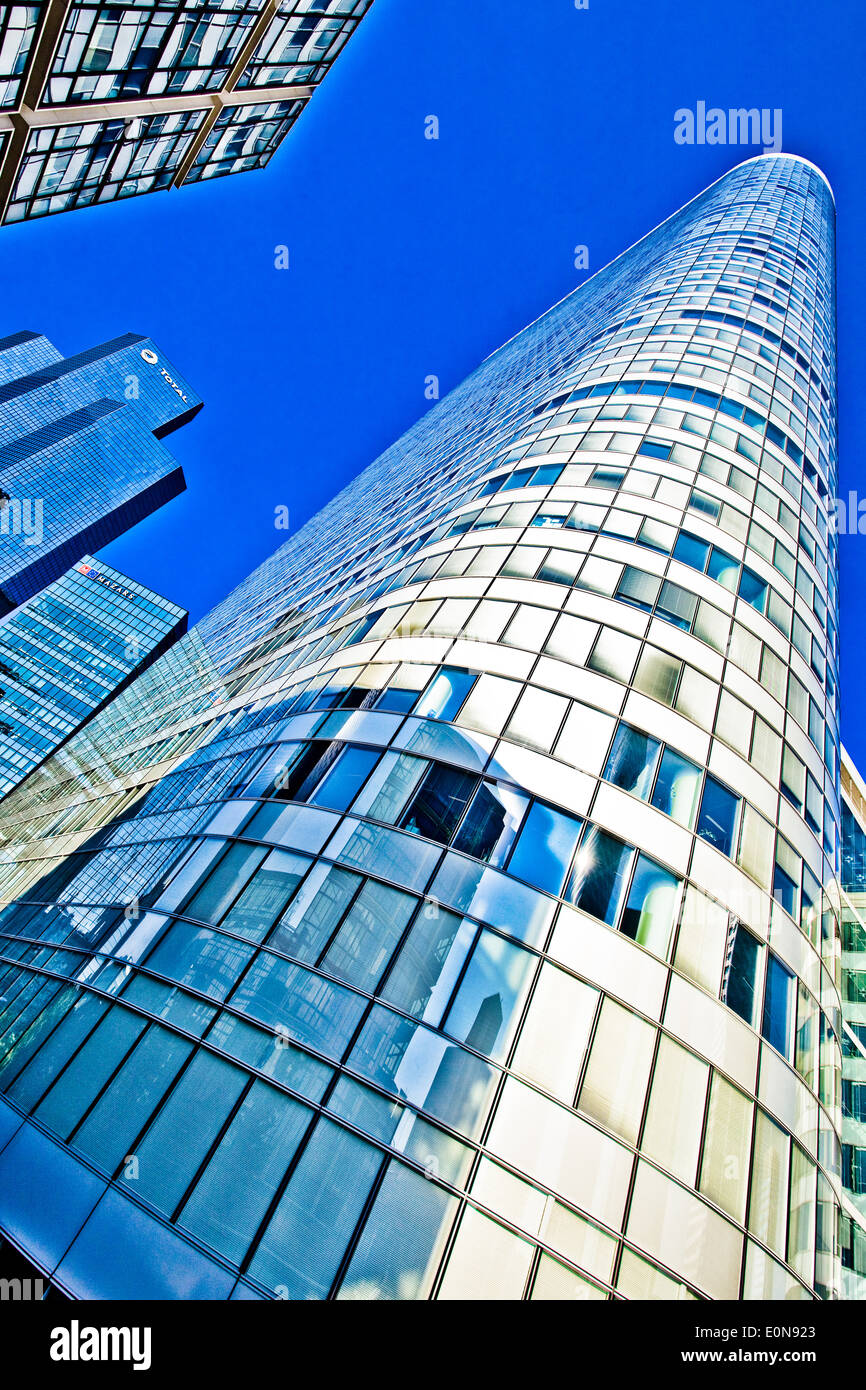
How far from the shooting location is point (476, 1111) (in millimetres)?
10531

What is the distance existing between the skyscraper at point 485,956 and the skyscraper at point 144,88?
2862 centimetres

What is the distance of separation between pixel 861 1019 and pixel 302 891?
1277 inches

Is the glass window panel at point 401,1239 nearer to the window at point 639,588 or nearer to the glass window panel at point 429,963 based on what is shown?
the glass window panel at point 429,963

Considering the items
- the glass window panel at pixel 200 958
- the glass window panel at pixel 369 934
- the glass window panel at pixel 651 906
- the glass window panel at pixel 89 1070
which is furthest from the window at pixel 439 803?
the glass window panel at pixel 89 1070

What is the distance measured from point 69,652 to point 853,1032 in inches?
6980

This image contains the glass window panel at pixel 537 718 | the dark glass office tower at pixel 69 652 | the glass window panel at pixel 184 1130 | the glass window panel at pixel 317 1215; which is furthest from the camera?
the dark glass office tower at pixel 69 652

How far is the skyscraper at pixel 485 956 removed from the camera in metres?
9.74

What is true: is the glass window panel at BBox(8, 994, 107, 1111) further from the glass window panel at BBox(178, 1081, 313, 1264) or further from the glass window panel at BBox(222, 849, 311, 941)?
the glass window panel at BBox(178, 1081, 313, 1264)

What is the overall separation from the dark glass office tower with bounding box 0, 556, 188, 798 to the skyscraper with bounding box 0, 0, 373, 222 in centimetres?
12650

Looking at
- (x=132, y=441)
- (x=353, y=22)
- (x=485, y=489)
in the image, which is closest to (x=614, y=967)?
(x=485, y=489)

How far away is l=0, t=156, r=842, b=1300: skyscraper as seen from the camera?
9.74 m

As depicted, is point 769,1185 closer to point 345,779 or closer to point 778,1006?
point 778,1006

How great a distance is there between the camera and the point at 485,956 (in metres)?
12.1

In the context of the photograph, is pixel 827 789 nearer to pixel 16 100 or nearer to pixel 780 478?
pixel 780 478
